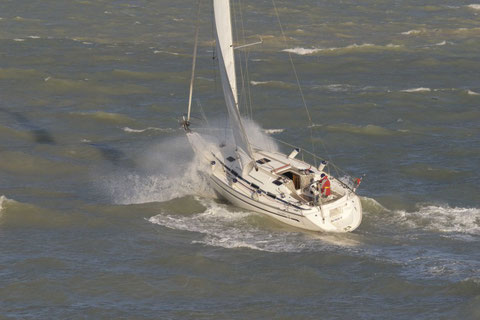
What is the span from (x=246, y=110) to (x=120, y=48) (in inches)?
793

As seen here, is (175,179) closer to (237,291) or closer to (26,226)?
(26,226)

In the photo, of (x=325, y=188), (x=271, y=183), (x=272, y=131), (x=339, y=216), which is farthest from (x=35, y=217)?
(x=272, y=131)

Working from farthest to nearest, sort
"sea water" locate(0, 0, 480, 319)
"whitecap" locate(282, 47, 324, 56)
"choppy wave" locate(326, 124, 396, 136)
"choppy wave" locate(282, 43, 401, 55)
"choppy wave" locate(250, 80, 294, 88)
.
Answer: "choppy wave" locate(282, 43, 401, 55) → "whitecap" locate(282, 47, 324, 56) → "choppy wave" locate(250, 80, 294, 88) → "choppy wave" locate(326, 124, 396, 136) → "sea water" locate(0, 0, 480, 319)

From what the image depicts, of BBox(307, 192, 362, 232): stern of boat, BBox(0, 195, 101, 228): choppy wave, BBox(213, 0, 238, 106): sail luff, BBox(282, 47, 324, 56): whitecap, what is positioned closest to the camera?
BBox(307, 192, 362, 232): stern of boat

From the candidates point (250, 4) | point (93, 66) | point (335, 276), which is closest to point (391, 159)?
point (335, 276)

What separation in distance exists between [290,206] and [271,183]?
1.57 meters

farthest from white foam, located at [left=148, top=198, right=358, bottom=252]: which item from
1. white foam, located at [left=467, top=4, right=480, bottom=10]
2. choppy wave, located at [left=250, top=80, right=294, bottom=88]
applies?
white foam, located at [left=467, top=4, right=480, bottom=10]

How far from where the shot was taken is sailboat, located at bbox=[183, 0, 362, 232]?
3297 centimetres

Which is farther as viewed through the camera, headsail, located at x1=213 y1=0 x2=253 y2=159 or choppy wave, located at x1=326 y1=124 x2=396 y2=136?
choppy wave, located at x1=326 y1=124 x2=396 y2=136

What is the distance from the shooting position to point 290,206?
33094 millimetres

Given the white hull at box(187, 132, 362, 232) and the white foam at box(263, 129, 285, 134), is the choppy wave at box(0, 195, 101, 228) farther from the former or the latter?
the white foam at box(263, 129, 285, 134)

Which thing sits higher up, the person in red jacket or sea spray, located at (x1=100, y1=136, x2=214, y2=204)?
the person in red jacket

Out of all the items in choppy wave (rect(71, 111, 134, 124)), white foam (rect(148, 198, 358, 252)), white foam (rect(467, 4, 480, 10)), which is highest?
white foam (rect(467, 4, 480, 10))

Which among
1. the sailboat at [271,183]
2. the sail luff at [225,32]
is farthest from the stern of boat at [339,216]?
the sail luff at [225,32]
